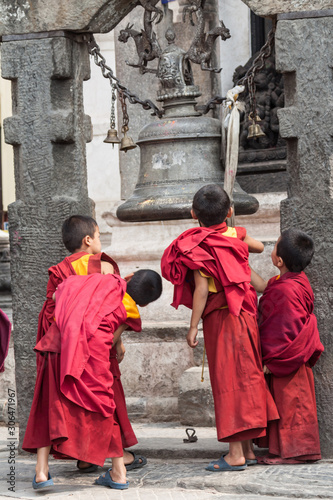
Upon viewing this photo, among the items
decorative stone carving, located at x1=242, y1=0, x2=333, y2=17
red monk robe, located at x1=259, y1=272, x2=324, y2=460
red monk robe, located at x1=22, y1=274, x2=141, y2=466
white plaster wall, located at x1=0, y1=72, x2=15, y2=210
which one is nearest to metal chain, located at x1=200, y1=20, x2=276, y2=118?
decorative stone carving, located at x1=242, y1=0, x2=333, y2=17

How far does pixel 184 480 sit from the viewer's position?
5.43 meters

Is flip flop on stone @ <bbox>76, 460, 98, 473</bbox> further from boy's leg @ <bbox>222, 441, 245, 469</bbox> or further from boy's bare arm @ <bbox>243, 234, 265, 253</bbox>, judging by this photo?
boy's bare arm @ <bbox>243, 234, 265, 253</bbox>

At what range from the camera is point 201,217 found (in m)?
5.66

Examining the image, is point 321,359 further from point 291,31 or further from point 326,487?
point 291,31

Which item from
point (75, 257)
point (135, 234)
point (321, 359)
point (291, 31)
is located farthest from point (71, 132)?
point (135, 234)

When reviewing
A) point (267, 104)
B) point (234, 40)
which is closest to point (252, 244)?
point (267, 104)

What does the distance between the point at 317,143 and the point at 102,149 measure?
3.67 meters

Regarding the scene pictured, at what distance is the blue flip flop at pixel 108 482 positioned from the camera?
5.36 m

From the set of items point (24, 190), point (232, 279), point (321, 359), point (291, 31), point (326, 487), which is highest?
point (291, 31)

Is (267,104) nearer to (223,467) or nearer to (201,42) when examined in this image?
(201,42)

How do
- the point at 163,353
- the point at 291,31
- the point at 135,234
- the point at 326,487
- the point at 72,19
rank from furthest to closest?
the point at 135,234 → the point at 163,353 → the point at 72,19 → the point at 291,31 → the point at 326,487

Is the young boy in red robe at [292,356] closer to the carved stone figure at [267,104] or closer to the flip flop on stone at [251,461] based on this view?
the flip flop on stone at [251,461]

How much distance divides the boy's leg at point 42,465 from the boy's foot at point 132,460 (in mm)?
605

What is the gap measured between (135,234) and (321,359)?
3185mm
